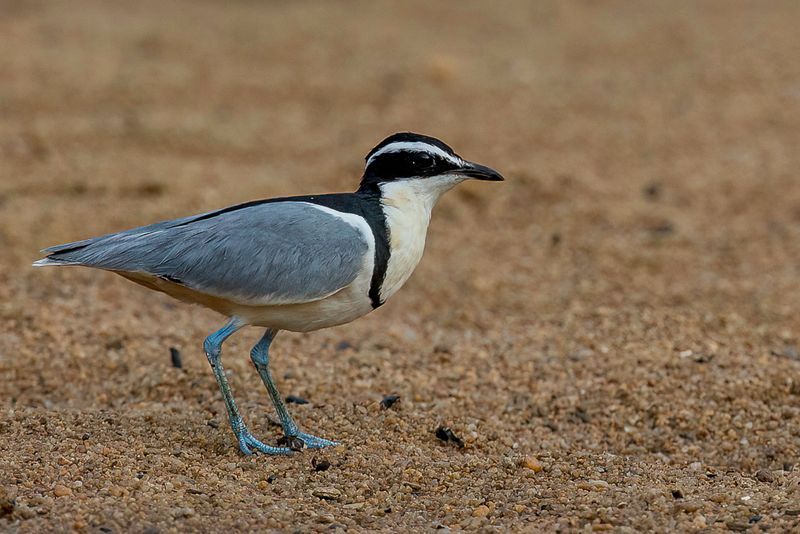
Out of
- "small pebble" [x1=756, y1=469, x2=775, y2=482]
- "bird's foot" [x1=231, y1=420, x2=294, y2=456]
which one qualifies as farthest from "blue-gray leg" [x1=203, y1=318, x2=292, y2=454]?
"small pebble" [x1=756, y1=469, x2=775, y2=482]

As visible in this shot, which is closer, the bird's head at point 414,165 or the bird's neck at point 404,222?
the bird's neck at point 404,222

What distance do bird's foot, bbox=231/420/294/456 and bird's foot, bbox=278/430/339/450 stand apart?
2.3 inches

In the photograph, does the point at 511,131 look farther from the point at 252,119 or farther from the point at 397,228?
the point at 397,228

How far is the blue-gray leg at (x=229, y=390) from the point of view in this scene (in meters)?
4.81

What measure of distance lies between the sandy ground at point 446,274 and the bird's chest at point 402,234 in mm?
791

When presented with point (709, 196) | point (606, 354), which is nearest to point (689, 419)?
point (606, 354)

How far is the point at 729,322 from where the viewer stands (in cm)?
688

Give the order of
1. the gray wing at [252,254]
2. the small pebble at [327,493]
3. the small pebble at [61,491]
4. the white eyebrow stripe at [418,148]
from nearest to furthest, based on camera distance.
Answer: the small pebble at [61,491] → the small pebble at [327,493] → the gray wing at [252,254] → the white eyebrow stripe at [418,148]

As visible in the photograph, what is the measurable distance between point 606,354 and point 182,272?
2720 mm

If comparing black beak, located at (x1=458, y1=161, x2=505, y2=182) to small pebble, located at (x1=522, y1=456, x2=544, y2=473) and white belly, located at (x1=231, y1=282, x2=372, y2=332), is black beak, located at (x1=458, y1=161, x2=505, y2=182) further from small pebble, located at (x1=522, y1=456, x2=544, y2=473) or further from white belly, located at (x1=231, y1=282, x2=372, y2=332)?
small pebble, located at (x1=522, y1=456, x2=544, y2=473)

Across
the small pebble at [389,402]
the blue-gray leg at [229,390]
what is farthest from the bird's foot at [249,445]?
the small pebble at [389,402]

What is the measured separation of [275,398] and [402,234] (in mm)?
963

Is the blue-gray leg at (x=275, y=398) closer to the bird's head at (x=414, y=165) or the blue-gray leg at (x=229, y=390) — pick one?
the blue-gray leg at (x=229, y=390)

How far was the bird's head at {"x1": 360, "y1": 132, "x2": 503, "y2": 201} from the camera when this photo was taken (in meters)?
4.96
